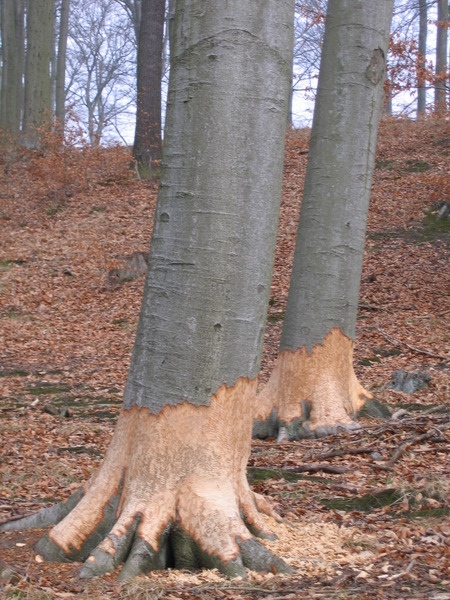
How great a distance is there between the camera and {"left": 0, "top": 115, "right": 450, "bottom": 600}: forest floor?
317 centimetres

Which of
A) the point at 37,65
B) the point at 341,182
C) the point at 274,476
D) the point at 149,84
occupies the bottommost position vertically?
the point at 274,476

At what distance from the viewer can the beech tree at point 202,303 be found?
10.6ft

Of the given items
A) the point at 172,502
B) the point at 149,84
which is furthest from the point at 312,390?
the point at 149,84

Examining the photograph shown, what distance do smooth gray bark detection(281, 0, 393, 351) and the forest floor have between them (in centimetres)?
111

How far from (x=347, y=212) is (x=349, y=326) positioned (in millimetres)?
1062

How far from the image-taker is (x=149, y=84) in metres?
19.5

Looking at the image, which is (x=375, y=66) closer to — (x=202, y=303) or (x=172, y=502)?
(x=202, y=303)

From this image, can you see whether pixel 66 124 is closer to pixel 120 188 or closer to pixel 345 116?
pixel 120 188

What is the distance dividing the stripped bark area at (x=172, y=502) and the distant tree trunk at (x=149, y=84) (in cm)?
1682

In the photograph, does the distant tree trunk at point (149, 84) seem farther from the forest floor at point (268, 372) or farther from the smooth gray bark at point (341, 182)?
the smooth gray bark at point (341, 182)

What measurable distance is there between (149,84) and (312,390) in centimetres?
1504

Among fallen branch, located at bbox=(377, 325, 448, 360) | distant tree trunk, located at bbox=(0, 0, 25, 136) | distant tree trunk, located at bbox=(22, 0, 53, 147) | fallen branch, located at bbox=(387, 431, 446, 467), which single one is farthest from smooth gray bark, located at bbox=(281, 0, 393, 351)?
distant tree trunk, located at bbox=(0, 0, 25, 136)

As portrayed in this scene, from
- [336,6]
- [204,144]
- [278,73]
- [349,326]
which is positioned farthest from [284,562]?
[336,6]

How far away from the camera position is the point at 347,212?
6.51m
